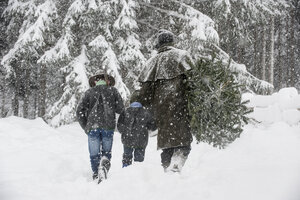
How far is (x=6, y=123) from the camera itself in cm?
964

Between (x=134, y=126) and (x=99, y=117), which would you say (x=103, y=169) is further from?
(x=134, y=126)

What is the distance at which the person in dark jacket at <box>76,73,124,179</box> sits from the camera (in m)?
5.14

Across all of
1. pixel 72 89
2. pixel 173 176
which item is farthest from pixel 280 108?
pixel 72 89

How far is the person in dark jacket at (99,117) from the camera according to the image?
202 inches

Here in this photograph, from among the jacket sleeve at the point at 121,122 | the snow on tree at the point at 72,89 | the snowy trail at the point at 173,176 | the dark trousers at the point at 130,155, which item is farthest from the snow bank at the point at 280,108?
the snow on tree at the point at 72,89

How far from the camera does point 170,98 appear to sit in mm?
3945

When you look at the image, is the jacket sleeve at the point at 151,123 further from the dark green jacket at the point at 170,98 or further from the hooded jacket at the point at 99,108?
the hooded jacket at the point at 99,108

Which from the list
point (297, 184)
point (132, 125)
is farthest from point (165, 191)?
point (132, 125)

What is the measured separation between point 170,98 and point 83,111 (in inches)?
83.0

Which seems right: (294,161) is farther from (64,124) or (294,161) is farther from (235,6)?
(235,6)

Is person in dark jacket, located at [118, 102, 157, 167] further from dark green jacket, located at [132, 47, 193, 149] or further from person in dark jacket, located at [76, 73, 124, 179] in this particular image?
dark green jacket, located at [132, 47, 193, 149]

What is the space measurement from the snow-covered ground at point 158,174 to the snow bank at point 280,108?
1.08 meters

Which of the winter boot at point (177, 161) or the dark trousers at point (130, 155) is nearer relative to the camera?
the winter boot at point (177, 161)

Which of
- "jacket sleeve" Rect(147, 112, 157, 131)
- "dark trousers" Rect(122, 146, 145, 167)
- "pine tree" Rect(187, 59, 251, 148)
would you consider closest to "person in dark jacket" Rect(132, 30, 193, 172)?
"pine tree" Rect(187, 59, 251, 148)
